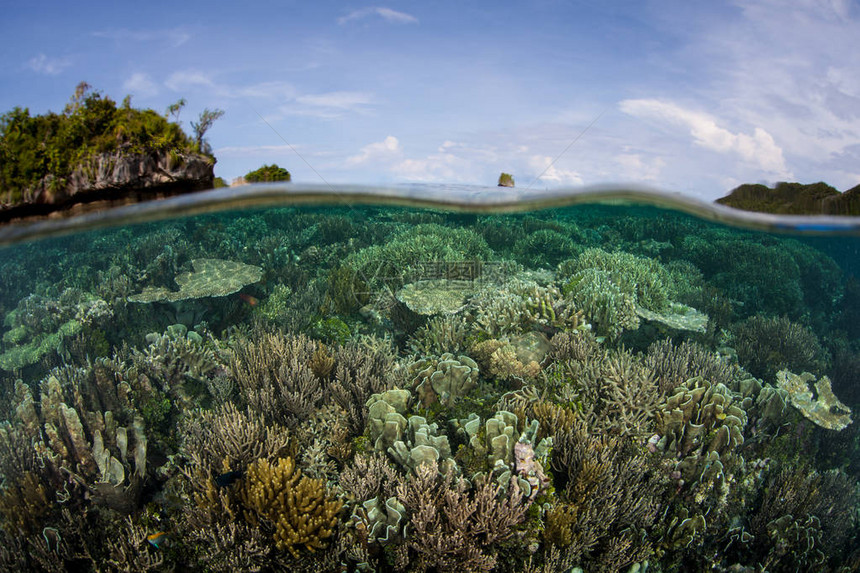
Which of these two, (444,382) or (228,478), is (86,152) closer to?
(228,478)

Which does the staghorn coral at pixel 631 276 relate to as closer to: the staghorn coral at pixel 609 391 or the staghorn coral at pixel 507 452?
the staghorn coral at pixel 609 391

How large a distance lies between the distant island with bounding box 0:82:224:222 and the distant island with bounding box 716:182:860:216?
12.7 meters

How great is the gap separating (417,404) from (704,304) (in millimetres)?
9477

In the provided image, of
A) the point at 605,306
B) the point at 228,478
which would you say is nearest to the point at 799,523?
the point at 605,306

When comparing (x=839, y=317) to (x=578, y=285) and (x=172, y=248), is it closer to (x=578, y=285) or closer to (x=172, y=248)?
(x=578, y=285)

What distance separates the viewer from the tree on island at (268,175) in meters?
9.67

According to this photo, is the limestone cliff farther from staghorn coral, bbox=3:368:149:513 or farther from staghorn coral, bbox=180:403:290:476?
staghorn coral, bbox=180:403:290:476

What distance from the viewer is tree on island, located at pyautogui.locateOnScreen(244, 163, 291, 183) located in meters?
9.67

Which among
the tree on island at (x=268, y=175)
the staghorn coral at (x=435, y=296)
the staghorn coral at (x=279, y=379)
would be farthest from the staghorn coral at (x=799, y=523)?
the tree on island at (x=268, y=175)

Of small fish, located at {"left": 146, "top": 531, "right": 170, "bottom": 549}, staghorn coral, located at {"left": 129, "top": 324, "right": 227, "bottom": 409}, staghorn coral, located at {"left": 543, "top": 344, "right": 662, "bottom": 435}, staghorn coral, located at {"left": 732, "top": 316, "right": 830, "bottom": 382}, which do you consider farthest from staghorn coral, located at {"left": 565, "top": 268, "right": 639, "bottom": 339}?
small fish, located at {"left": 146, "top": 531, "right": 170, "bottom": 549}

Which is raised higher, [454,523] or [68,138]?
[68,138]

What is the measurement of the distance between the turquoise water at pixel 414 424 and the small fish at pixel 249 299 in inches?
1.4

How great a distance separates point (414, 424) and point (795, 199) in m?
12.2

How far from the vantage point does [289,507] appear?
11.7 feet
